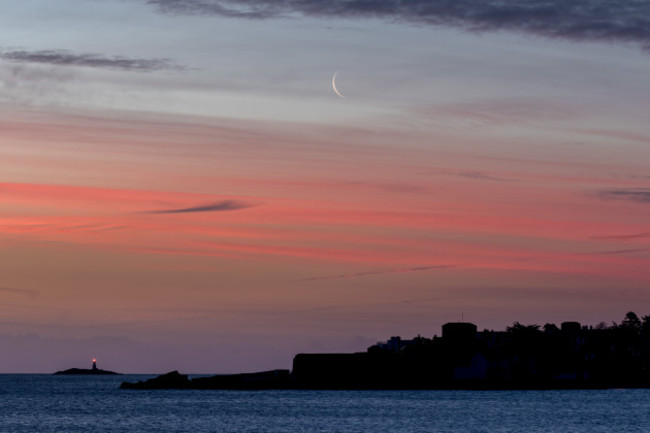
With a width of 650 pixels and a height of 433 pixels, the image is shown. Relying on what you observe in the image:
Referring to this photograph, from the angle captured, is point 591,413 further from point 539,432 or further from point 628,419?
point 539,432

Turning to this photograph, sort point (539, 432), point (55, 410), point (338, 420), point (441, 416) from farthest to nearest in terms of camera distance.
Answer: point (55, 410) < point (441, 416) < point (338, 420) < point (539, 432)

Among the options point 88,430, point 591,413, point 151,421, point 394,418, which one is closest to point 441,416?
point 394,418

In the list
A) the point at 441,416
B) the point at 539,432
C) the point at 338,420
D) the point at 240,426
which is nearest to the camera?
the point at 539,432

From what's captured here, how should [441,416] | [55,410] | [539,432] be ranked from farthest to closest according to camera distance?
[55,410] < [441,416] < [539,432]

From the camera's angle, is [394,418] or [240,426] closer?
[240,426]

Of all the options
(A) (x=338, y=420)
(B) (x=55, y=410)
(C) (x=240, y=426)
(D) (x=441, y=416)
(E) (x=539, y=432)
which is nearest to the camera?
(E) (x=539, y=432)

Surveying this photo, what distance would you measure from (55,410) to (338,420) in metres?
56.5

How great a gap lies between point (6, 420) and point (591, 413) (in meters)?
88.9

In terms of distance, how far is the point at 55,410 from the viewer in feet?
655

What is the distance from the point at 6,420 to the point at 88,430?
24.9 meters

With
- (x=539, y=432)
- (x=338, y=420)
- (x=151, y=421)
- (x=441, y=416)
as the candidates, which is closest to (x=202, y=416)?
(x=151, y=421)

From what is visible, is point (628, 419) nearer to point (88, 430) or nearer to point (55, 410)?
point (88, 430)

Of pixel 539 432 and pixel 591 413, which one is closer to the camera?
pixel 539 432

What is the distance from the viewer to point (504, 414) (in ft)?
606
